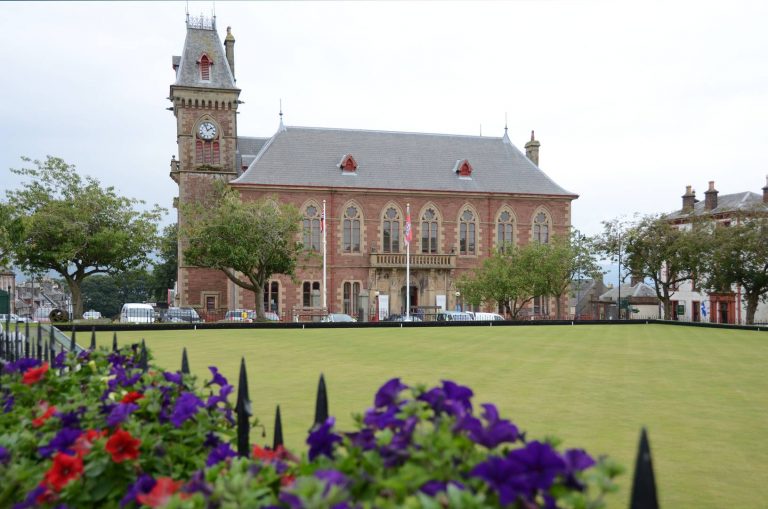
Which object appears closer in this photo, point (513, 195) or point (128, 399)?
point (128, 399)

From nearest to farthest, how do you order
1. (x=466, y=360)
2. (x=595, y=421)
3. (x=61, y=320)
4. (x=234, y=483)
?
(x=234, y=483), (x=595, y=421), (x=466, y=360), (x=61, y=320)

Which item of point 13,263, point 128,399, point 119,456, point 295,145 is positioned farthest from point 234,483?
point 295,145

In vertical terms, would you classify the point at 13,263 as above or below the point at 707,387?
above

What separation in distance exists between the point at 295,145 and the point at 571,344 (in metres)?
39.1

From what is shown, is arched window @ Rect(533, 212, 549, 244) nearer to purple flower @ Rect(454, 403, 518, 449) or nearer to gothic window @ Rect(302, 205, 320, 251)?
gothic window @ Rect(302, 205, 320, 251)

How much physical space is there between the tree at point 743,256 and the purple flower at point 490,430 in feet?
179

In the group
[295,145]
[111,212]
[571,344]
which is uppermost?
[295,145]

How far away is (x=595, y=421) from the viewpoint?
1048cm

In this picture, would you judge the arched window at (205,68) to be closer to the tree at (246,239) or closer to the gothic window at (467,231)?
the tree at (246,239)

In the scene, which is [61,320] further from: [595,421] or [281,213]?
[595,421]

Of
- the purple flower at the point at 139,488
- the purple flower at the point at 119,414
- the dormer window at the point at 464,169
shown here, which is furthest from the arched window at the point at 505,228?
the purple flower at the point at 139,488

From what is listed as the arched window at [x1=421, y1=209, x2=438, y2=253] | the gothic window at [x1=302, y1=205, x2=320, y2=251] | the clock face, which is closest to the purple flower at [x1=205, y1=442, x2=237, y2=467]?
the gothic window at [x1=302, y1=205, x2=320, y2=251]

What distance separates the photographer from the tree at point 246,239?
4294 centimetres

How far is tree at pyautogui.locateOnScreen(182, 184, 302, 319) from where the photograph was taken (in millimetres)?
42938
